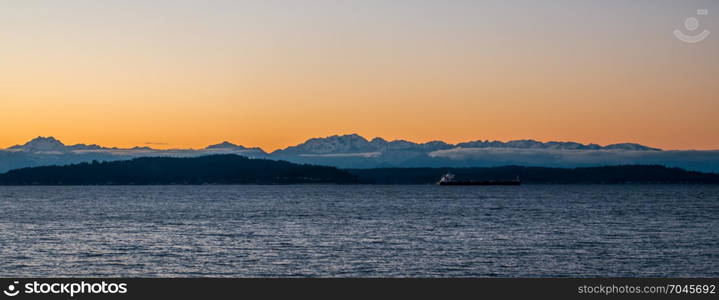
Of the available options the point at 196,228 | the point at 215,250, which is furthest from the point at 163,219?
the point at 215,250

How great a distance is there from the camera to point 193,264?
55188 mm

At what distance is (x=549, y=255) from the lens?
60.6 meters

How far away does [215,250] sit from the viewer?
64875mm

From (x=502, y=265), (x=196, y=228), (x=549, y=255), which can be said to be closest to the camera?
(x=502, y=265)

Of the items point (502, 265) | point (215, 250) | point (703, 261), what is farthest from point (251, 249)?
point (703, 261)
